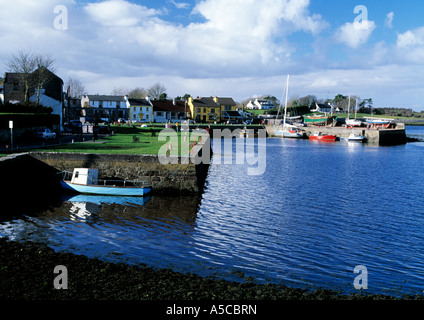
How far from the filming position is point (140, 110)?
109m

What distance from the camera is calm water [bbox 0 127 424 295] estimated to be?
13.6 metres

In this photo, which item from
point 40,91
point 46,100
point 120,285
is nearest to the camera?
point 120,285

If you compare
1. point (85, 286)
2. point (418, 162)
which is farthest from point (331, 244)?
point (418, 162)

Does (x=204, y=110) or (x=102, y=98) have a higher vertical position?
(x=102, y=98)

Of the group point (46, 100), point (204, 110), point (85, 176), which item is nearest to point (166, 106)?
point (204, 110)

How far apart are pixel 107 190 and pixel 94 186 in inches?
38.2

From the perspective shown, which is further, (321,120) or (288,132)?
(321,120)

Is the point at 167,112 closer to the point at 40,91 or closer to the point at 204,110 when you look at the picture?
the point at 204,110

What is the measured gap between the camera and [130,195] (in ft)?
81.3

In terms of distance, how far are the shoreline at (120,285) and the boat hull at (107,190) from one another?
11.3 metres

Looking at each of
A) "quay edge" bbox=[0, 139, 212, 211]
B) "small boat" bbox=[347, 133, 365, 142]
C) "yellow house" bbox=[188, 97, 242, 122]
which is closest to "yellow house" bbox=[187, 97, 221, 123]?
"yellow house" bbox=[188, 97, 242, 122]

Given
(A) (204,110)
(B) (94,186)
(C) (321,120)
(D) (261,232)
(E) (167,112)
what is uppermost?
(A) (204,110)

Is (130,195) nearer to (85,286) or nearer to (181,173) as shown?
(181,173)
